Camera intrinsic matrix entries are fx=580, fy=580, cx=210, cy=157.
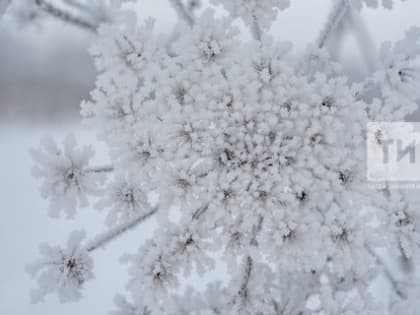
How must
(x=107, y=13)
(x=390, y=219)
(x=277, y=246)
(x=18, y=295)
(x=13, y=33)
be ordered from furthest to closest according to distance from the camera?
(x=13, y=33) → (x=18, y=295) → (x=107, y=13) → (x=390, y=219) → (x=277, y=246)

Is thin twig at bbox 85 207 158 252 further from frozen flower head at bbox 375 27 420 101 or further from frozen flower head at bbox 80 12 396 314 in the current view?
frozen flower head at bbox 375 27 420 101

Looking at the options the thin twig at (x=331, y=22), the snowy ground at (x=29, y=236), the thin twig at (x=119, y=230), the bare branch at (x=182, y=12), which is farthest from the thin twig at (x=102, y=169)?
the snowy ground at (x=29, y=236)

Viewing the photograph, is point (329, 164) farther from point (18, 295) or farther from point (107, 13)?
point (18, 295)

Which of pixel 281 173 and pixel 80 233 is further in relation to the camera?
pixel 80 233

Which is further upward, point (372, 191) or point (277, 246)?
point (372, 191)

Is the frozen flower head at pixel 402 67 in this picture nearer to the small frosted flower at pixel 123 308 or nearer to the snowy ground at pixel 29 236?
the small frosted flower at pixel 123 308

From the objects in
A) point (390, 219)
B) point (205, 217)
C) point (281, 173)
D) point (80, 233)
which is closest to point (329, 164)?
point (281, 173)

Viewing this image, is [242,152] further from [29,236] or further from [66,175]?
[29,236]

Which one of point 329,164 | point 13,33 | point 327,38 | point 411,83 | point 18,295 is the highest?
point 13,33
